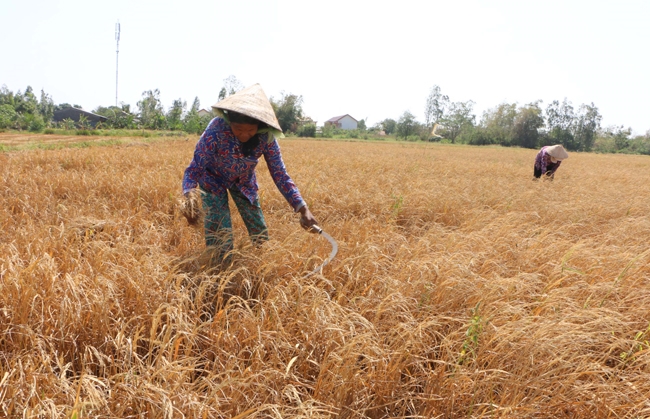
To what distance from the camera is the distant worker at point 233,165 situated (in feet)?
7.70

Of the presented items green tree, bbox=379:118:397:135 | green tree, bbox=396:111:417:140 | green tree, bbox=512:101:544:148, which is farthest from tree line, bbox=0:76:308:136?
green tree, bbox=379:118:397:135

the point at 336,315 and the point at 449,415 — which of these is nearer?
the point at 449,415

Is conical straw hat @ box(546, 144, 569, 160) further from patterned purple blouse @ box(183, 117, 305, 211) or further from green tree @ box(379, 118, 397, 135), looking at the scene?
green tree @ box(379, 118, 397, 135)

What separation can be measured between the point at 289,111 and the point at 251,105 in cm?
4819

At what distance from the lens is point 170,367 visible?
135 cm

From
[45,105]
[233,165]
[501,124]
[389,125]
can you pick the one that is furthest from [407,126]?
[233,165]

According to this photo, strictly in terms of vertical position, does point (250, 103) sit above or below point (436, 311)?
above

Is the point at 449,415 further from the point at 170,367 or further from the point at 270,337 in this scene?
the point at 170,367

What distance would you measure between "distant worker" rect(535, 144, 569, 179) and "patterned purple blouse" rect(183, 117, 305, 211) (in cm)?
620

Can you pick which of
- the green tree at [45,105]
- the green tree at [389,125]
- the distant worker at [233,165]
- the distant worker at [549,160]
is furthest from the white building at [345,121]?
the distant worker at [233,165]

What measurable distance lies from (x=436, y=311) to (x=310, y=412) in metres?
1.03

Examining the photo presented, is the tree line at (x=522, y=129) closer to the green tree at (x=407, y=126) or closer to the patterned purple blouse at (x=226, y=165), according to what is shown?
the green tree at (x=407, y=126)

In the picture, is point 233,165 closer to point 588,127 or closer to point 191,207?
point 191,207

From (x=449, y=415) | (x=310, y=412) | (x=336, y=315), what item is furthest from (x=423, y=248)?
(x=310, y=412)
